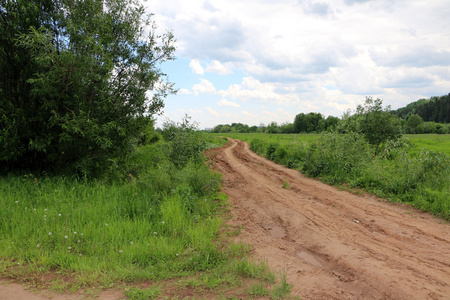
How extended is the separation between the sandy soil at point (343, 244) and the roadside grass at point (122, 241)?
1.20ft

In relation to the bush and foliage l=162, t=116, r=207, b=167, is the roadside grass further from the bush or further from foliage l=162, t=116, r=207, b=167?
the bush

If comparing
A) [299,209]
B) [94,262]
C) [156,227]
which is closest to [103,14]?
[156,227]

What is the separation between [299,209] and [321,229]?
1.31 meters

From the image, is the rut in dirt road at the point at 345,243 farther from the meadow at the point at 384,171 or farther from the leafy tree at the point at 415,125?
the leafy tree at the point at 415,125

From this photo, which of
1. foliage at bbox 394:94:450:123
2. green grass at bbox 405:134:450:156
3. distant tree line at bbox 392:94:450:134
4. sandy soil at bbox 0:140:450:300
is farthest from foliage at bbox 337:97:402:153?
foliage at bbox 394:94:450:123

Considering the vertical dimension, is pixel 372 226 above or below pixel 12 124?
below

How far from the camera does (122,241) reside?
4.93 meters

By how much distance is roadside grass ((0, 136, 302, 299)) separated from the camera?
3828 millimetres

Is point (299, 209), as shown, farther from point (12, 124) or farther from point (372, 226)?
point (12, 124)

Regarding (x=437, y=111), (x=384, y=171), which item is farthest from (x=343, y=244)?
(x=437, y=111)

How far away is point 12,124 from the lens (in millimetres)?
7129

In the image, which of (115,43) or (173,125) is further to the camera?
(173,125)

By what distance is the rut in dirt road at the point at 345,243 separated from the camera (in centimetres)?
366

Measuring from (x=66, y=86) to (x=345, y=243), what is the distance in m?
7.75
